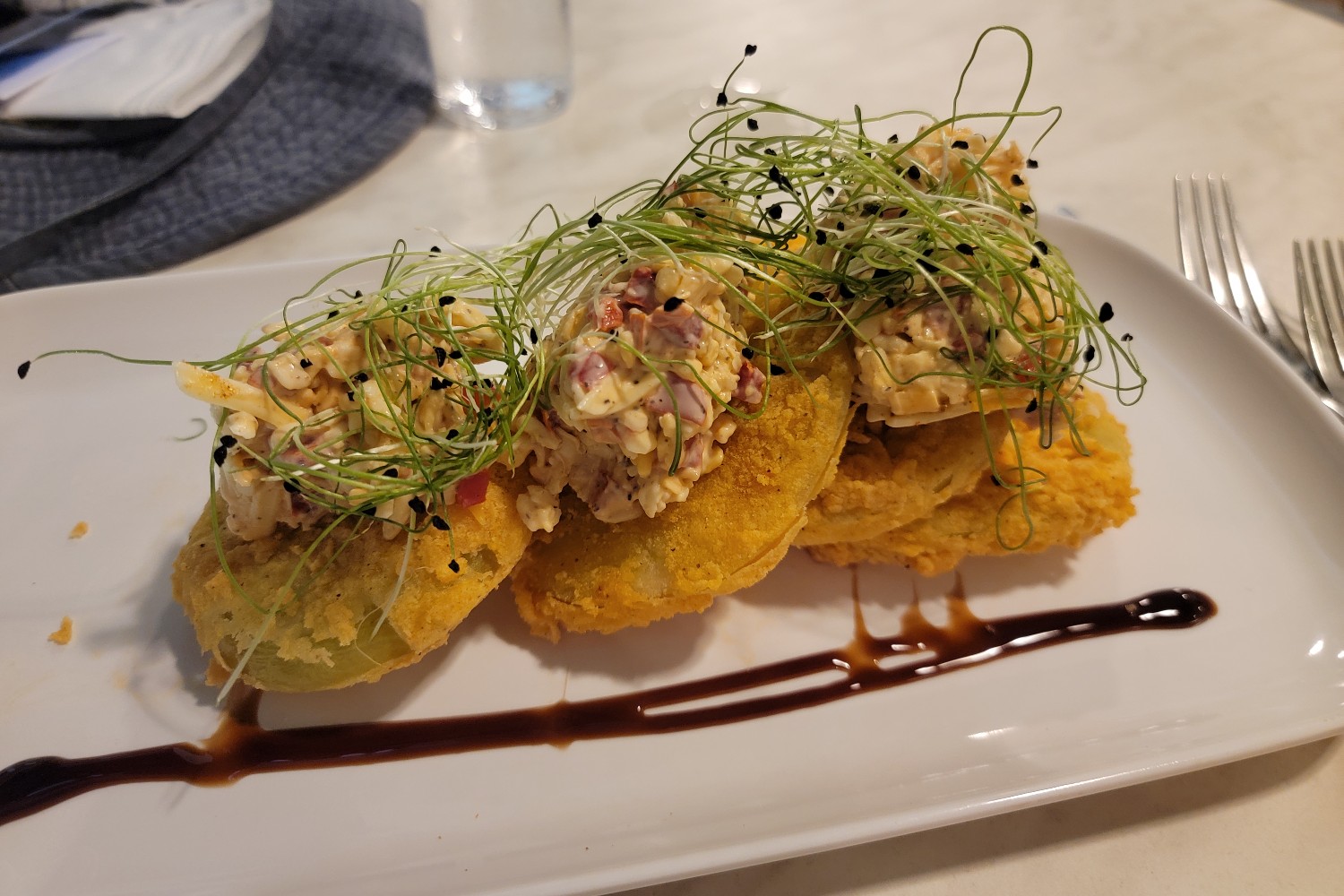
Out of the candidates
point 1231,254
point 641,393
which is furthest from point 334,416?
point 1231,254

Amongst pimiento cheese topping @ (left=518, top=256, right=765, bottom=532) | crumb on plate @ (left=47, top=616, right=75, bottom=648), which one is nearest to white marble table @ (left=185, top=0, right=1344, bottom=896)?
pimiento cheese topping @ (left=518, top=256, right=765, bottom=532)

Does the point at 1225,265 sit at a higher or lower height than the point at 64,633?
higher

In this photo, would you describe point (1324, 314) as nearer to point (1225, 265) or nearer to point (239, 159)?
point (1225, 265)

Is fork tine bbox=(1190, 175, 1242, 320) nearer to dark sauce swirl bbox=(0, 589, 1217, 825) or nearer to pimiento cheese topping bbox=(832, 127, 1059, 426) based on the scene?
dark sauce swirl bbox=(0, 589, 1217, 825)

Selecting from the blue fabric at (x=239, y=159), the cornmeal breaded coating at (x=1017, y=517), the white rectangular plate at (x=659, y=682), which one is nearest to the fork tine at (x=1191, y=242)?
the white rectangular plate at (x=659, y=682)

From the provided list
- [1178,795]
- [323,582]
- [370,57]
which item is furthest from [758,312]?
[370,57]

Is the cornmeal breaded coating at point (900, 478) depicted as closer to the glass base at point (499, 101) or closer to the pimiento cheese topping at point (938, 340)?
the pimiento cheese topping at point (938, 340)
